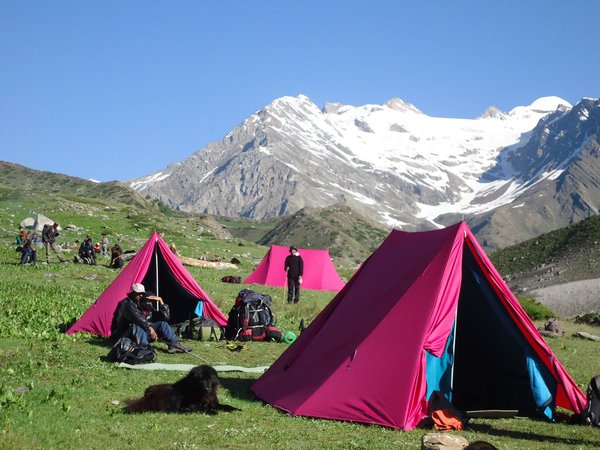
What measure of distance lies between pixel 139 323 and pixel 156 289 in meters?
5.09

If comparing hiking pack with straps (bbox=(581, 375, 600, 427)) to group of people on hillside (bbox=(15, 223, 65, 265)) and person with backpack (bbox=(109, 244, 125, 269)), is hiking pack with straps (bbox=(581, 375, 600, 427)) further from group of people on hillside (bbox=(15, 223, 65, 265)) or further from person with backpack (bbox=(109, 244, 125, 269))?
person with backpack (bbox=(109, 244, 125, 269))

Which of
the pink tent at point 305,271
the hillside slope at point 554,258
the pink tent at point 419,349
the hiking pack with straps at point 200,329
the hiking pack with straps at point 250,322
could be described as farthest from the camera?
the hillside slope at point 554,258

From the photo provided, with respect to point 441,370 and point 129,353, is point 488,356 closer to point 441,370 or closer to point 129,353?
point 441,370

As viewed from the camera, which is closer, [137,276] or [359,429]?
[359,429]

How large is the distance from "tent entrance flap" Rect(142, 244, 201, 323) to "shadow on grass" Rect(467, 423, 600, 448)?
11112mm

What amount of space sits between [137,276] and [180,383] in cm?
872

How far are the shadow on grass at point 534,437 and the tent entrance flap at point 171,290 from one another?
11.1m

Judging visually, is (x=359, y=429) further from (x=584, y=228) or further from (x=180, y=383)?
(x=584, y=228)

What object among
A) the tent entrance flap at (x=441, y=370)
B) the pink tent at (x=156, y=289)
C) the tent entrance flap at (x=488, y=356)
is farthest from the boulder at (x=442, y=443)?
the pink tent at (x=156, y=289)

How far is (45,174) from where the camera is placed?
125 metres

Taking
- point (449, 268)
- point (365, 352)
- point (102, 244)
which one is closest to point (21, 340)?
point (365, 352)

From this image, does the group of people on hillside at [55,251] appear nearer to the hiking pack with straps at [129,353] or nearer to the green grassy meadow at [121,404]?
the green grassy meadow at [121,404]

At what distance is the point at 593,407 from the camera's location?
1215cm

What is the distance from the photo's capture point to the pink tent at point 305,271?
36281 millimetres
